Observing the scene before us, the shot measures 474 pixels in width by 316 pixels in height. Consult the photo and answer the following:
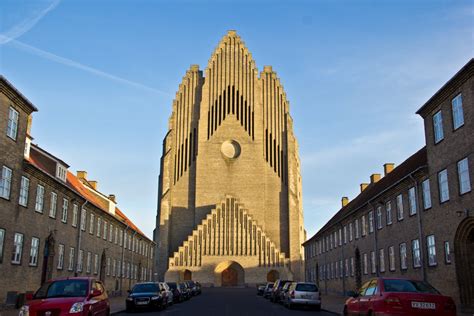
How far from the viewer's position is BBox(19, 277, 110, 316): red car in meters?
13.2

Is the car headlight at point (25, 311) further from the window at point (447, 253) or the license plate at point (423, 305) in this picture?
the window at point (447, 253)

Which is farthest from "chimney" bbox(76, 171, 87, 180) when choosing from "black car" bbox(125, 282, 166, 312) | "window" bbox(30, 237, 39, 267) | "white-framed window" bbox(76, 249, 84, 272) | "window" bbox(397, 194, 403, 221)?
"window" bbox(397, 194, 403, 221)

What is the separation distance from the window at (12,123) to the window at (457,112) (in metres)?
20.8

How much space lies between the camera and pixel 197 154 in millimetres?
78312

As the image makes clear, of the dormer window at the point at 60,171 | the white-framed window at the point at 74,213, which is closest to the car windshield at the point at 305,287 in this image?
the white-framed window at the point at 74,213

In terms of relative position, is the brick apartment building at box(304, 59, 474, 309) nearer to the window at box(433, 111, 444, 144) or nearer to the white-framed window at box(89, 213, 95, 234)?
the window at box(433, 111, 444, 144)

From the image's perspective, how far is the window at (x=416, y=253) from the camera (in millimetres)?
27350

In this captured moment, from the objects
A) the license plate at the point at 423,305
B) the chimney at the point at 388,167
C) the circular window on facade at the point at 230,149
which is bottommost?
the license plate at the point at 423,305

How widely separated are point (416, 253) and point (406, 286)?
49.8 feet

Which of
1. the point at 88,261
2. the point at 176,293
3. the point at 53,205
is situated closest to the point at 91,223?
the point at 88,261

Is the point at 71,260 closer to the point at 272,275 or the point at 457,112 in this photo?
the point at 457,112

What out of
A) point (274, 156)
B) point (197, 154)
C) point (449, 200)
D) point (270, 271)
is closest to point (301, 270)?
point (270, 271)

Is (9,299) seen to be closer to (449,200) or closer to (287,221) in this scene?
(449,200)

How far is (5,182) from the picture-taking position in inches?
931
